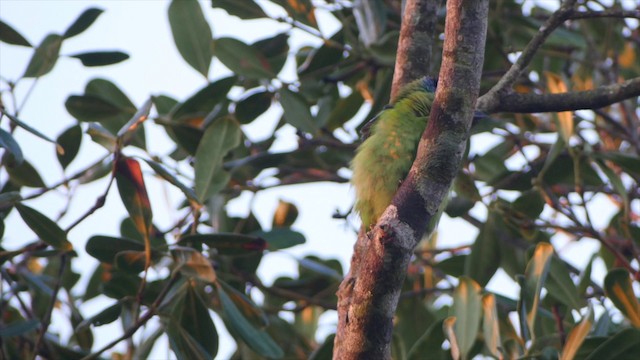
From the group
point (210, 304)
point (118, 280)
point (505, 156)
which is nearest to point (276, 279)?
point (210, 304)

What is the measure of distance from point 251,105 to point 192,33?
15.2 inches

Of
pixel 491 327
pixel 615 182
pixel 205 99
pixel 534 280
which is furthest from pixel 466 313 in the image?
pixel 205 99

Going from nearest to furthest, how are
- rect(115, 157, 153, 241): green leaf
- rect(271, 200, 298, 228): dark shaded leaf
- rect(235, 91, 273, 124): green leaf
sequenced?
rect(115, 157, 153, 241): green leaf, rect(235, 91, 273, 124): green leaf, rect(271, 200, 298, 228): dark shaded leaf

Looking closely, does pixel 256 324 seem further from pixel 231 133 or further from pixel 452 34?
pixel 452 34

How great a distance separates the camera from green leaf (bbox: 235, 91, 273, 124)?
134 inches

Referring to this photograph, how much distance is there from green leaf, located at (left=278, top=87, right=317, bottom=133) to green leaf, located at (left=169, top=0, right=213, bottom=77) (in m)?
0.35

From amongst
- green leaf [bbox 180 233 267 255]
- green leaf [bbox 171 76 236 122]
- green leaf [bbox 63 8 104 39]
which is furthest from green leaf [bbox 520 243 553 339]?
green leaf [bbox 63 8 104 39]

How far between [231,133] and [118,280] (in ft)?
2.27

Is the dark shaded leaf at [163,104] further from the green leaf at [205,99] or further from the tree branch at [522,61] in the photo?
the tree branch at [522,61]

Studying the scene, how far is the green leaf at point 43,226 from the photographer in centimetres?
253

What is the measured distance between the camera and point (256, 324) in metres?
2.82

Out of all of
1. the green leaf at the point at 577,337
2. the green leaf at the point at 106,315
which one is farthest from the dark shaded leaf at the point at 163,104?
the green leaf at the point at 577,337

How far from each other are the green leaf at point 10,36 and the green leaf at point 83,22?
6.0 inches

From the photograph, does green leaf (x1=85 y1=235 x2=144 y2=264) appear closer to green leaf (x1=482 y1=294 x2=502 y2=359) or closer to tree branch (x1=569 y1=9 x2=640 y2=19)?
green leaf (x1=482 y1=294 x2=502 y2=359)
